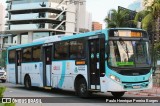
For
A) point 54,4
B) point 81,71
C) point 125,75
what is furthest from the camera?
point 54,4

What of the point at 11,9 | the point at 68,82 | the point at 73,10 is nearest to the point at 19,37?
the point at 11,9

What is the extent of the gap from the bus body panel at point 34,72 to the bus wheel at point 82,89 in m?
4.78

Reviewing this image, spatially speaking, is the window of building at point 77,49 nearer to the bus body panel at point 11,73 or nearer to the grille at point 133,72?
the grille at point 133,72

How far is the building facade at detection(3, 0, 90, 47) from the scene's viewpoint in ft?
352

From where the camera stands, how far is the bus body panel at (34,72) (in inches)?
918

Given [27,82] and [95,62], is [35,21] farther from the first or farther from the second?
[95,62]

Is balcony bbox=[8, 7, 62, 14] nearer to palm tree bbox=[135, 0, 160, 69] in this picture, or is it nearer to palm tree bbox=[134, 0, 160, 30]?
palm tree bbox=[135, 0, 160, 69]

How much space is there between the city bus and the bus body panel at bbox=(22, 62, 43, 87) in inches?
54.8

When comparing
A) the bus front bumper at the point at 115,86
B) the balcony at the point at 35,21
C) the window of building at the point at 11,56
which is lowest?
the bus front bumper at the point at 115,86

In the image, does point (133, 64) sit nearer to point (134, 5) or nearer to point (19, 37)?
point (134, 5)

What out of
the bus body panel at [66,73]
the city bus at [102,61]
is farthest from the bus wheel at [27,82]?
the bus body panel at [66,73]

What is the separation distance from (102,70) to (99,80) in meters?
0.49

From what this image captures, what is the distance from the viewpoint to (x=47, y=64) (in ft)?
73.6

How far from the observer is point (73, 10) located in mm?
114250
